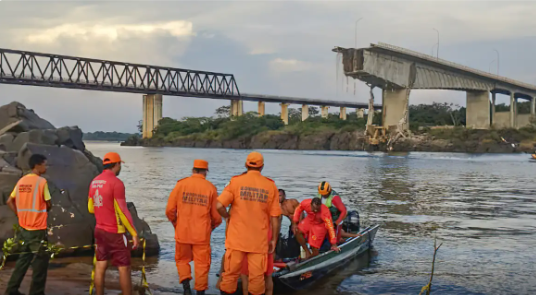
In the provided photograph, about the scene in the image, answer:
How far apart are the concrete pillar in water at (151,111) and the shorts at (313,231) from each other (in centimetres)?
11943

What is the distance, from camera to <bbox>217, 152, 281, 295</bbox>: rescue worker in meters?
7.11

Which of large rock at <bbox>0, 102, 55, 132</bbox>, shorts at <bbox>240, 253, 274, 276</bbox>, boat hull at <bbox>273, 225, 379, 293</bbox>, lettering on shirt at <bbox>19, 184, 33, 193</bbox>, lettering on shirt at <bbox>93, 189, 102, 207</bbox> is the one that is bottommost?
boat hull at <bbox>273, 225, 379, 293</bbox>

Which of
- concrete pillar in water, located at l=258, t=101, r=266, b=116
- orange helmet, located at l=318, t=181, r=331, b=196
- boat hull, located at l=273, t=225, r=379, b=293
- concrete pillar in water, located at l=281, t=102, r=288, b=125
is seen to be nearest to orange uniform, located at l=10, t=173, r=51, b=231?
boat hull, located at l=273, t=225, r=379, b=293

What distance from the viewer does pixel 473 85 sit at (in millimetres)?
93938

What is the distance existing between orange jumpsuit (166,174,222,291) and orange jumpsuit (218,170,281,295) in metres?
0.63

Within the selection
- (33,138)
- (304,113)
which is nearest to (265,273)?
(33,138)

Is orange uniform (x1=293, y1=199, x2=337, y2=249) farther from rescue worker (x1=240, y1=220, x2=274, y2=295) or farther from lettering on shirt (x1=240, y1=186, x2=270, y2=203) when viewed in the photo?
lettering on shirt (x1=240, y1=186, x2=270, y2=203)

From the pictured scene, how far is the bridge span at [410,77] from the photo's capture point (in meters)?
77.6

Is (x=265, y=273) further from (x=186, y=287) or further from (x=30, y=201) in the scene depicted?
→ (x=30, y=201)

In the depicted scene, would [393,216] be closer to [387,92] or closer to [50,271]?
[50,271]

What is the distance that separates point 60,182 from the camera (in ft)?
39.2

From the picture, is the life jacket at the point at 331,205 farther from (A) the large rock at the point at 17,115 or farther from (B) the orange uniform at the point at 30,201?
(A) the large rock at the point at 17,115

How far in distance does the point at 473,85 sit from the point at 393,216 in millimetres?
79356

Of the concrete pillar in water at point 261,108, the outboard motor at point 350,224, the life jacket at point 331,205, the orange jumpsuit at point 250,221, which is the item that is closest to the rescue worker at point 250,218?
the orange jumpsuit at point 250,221
